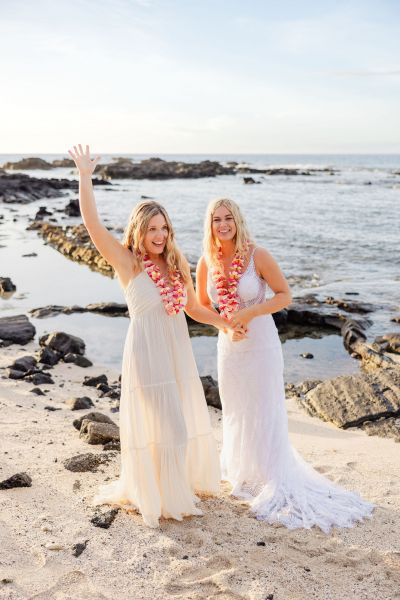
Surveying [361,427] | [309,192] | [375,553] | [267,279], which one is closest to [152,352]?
[267,279]

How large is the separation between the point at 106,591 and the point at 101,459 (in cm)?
238

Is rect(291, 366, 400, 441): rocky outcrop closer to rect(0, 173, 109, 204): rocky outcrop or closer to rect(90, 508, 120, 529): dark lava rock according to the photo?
rect(90, 508, 120, 529): dark lava rock

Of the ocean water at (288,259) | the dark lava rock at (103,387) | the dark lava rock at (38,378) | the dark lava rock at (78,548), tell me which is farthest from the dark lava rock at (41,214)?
the dark lava rock at (78,548)

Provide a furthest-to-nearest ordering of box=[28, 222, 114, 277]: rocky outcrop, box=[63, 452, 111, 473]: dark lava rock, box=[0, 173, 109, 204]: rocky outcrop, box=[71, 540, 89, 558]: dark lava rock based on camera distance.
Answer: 1. box=[0, 173, 109, 204]: rocky outcrop
2. box=[28, 222, 114, 277]: rocky outcrop
3. box=[63, 452, 111, 473]: dark lava rock
4. box=[71, 540, 89, 558]: dark lava rock

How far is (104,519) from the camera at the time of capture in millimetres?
5238

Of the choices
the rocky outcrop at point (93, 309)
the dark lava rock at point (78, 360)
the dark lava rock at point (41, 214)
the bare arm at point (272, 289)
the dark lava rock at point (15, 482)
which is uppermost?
the bare arm at point (272, 289)

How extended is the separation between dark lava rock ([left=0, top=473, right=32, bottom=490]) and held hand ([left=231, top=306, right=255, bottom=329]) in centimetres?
251

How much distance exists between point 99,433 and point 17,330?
576cm

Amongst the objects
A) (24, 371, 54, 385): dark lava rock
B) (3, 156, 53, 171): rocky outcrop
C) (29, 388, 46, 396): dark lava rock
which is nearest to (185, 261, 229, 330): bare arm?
(29, 388, 46, 396): dark lava rock

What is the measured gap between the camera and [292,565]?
468 centimetres

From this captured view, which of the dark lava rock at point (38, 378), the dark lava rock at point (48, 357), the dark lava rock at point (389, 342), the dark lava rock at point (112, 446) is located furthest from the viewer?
the dark lava rock at point (389, 342)

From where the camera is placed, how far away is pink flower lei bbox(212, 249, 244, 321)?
5.77m

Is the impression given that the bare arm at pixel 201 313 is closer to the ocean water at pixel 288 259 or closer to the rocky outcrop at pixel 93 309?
the ocean water at pixel 288 259

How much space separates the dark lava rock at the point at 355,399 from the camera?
347 inches
